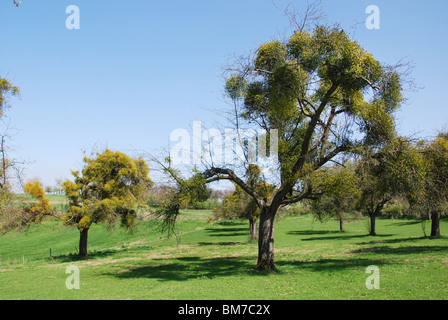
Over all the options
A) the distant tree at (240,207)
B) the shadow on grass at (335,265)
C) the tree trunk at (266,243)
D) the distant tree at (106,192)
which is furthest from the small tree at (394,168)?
the distant tree at (240,207)

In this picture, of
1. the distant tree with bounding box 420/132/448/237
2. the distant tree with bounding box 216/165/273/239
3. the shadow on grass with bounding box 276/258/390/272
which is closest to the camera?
the distant tree with bounding box 420/132/448/237

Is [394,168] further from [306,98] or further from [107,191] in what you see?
[107,191]

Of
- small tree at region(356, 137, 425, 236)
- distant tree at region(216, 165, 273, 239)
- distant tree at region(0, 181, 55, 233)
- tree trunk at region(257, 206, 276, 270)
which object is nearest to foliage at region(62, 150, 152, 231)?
distant tree at region(0, 181, 55, 233)

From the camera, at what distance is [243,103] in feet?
57.1

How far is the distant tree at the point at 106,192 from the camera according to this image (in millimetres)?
25547

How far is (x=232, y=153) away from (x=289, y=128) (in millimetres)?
3768

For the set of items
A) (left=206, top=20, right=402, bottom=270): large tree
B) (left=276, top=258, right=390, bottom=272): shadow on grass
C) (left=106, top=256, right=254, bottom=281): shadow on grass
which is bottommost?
(left=106, top=256, right=254, bottom=281): shadow on grass

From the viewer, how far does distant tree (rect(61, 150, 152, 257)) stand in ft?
83.8

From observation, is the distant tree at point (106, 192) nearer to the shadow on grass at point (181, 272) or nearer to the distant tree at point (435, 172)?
the shadow on grass at point (181, 272)

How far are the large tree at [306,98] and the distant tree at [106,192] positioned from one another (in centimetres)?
1240

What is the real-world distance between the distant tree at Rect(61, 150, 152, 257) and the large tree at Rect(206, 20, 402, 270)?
12.4m

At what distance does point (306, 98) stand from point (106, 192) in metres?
19.6

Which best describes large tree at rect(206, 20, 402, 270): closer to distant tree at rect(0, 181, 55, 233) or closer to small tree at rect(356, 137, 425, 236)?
small tree at rect(356, 137, 425, 236)
